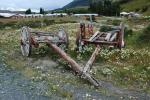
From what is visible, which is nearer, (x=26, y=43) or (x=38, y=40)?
(x=38, y=40)

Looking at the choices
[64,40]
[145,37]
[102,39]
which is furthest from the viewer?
[145,37]

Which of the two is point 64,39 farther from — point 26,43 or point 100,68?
point 100,68

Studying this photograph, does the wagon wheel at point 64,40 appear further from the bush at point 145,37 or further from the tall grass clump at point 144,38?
the bush at point 145,37

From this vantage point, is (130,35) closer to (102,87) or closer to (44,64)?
(44,64)

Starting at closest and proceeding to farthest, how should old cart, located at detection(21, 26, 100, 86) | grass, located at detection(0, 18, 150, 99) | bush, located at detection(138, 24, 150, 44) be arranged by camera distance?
1. grass, located at detection(0, 18, 150, 99)
2. old cart, located at detection(21, 26, 100, 86)
3. bush, located at detection(138, 24, 150, 44)

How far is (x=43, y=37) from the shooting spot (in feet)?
117

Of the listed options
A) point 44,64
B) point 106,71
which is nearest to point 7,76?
point 44,64

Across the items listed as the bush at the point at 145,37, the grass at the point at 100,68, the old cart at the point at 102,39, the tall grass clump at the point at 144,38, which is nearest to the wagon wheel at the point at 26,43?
the grass at the point at 100,68

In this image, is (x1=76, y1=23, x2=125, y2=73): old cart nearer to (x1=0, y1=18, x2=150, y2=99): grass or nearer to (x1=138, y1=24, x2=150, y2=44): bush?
(x1=0, y1=18, x2=150, y2=99): grass

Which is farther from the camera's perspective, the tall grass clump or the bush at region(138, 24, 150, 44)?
the bush at region(138, 24, 150, 44)

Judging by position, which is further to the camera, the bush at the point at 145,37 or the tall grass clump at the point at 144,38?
the bush at the point at 145,37

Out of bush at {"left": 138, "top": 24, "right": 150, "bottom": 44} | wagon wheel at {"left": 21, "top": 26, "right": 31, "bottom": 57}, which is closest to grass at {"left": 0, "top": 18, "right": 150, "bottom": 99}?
wagon wheel at {"left": 21, "top": 26, "right": 31, "bottom": 57}

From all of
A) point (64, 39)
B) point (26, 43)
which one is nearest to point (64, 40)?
point (64, 39)

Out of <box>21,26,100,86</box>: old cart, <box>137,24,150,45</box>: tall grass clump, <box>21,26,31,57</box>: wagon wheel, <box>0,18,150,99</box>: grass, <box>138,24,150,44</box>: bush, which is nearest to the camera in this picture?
<box>0,18,150,99</box>: grass
